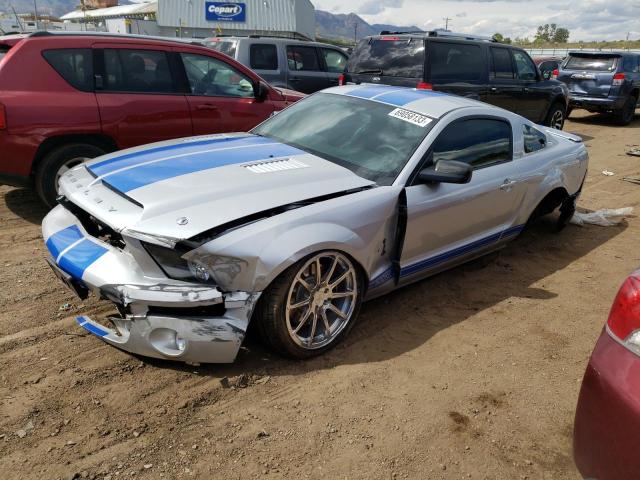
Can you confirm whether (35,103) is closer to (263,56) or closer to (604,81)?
(263,56)

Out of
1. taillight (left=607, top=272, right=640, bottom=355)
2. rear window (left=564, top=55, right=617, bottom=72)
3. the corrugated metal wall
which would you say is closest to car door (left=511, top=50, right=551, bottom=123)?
rear window (left=564, top=55, right=617, bottom=72)

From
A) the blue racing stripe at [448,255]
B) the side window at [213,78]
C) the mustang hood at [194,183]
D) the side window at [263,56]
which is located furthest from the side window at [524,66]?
the mustang hood at [194,183]

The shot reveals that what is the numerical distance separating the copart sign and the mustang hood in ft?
131

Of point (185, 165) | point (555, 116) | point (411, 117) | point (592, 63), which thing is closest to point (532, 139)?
point (411, 117)

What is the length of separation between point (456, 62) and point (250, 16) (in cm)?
3551

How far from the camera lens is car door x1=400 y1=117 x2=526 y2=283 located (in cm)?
362

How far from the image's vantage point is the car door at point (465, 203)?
3625 millimetres

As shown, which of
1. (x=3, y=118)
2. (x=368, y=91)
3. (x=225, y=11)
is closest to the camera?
(x=368, y=91)

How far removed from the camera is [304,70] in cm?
1030

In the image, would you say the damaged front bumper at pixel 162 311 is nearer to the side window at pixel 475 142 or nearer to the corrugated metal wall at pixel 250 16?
the side window at pixel 475 142

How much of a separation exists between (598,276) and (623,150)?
713 cm

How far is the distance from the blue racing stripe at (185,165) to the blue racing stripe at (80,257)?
377mm

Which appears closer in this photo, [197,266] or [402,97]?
[197,266]

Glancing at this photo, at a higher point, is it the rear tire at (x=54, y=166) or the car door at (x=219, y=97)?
the car door at (x=219, y=97)
